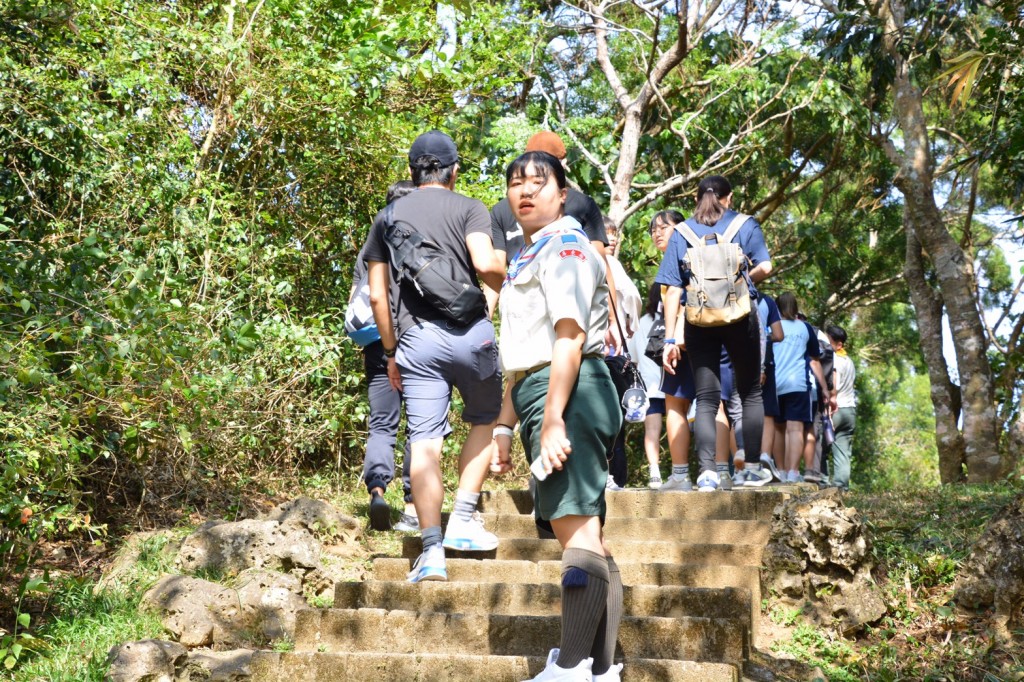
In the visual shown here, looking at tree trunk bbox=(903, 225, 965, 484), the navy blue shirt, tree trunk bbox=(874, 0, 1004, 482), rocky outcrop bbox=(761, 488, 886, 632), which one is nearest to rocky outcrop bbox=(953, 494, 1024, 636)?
rocky outcrop bbox=(761, 488, 886, 632)

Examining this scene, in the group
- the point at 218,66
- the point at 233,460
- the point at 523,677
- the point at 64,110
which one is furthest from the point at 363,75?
the point at 523,677

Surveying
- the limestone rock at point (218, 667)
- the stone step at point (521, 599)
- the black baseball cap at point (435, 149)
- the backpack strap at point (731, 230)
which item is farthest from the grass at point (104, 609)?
the backpack strap at point (731, 230)

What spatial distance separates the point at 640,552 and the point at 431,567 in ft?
3.92

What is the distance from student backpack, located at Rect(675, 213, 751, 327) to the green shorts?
2564 millimetres

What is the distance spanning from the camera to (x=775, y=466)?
27.3 ft

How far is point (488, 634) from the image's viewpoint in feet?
13.3

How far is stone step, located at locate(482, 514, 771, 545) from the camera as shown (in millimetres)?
5188

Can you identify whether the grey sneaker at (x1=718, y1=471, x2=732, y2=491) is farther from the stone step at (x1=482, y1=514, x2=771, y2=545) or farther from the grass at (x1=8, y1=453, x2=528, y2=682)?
the grass at (x1=8, y1=453, x2=528, y2=682)

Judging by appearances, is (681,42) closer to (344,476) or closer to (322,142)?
(322,142)

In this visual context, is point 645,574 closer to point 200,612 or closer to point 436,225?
point 436,225

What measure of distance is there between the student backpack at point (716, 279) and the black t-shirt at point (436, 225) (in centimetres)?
169

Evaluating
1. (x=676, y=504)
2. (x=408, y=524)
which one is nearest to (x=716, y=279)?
(x=676, y=504)

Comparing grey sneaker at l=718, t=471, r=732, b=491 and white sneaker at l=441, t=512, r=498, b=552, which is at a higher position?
grey sneaker at l=718, t=471, r=732, b=491

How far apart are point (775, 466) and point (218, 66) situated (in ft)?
17.8
